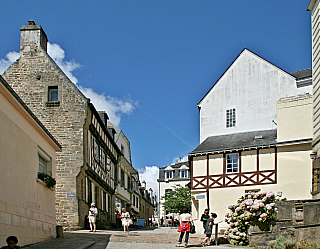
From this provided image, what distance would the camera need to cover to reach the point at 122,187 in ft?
126

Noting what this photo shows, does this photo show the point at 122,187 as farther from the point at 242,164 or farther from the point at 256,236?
the point at 256,236

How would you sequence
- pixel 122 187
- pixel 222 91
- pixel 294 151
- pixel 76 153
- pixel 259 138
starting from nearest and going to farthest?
pixel 76 153
pixel 294 151
pixel 259 138
pixel 222 91
pixel 122 187

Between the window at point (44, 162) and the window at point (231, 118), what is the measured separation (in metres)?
16.9

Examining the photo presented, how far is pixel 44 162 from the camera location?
16109mm

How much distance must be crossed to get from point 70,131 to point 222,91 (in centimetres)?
1252

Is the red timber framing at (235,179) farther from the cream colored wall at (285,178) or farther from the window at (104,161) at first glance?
the window at (104,161)

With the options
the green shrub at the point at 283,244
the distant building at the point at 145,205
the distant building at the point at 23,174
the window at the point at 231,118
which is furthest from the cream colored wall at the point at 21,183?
the distant building at the point at 145,205

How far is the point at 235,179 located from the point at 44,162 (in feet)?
44.4

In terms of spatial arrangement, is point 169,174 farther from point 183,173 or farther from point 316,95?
point 316,95

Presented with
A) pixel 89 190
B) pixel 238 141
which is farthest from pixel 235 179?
pixel 89 190

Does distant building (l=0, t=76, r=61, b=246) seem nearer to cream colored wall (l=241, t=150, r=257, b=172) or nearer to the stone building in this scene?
the stone building

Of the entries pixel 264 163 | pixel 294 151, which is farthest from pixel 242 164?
pixel 294 151

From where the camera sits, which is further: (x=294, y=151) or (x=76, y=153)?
(x=294, y=151)

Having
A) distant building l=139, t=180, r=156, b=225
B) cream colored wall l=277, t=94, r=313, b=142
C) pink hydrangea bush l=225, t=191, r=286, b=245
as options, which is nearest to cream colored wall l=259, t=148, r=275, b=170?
cream colored wall l=277, t=94, r=313, b=142
